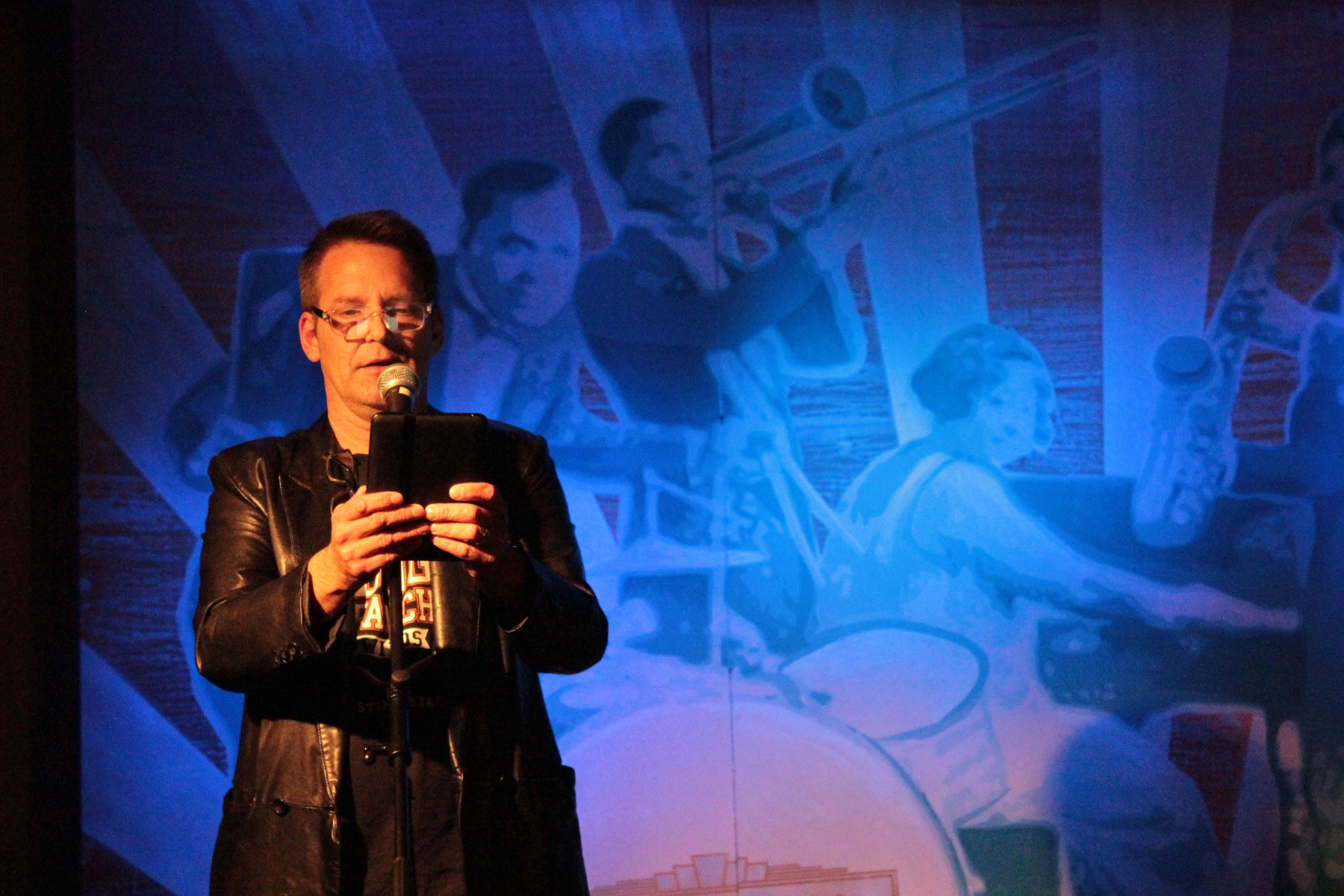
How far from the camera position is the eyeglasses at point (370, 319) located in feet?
4.53

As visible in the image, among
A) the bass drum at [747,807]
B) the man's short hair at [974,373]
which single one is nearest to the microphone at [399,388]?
the bass drum at [747,807]

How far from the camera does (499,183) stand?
2.84m

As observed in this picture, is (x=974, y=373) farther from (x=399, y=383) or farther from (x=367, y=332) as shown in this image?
(x=399, y=383)

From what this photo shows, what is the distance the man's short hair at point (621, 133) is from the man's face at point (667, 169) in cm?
1

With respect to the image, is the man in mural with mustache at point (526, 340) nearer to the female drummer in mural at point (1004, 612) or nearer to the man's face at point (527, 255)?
the man's face at point (527, 255)

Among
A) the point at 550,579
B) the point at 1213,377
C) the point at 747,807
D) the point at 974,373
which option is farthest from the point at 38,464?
the point at 1213,377

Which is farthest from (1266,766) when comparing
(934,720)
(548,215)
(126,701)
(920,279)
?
(126,701)

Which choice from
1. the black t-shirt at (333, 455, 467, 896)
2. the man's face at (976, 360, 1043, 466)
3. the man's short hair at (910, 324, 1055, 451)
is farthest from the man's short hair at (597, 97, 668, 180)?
the black t-shirt at (333, 455, 467, 896)

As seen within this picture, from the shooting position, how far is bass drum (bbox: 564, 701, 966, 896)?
2.77 metres

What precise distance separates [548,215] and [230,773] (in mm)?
1634

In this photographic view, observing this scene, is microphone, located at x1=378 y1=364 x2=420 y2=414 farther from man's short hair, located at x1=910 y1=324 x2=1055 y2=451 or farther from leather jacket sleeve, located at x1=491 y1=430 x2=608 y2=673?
man's short hair, located at x1=910 y1=324 x2=1055 y2=451

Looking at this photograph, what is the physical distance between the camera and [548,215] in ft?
9.36

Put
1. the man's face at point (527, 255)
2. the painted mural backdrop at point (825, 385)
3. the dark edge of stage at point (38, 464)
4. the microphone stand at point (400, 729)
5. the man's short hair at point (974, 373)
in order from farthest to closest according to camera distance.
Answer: the man's short hair at point (974, 373), the man's face at point (527, 255), the painted mural backdrop at point (825, 385), the dark edge of stage at point (38, 464), the microphone stand at point (400, 729)

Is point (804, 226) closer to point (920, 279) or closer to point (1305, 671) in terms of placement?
point (920, 279)
